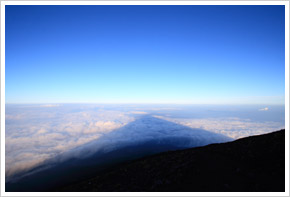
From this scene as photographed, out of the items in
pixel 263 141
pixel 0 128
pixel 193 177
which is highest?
pixel 0 128

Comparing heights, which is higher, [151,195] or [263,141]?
[263,141]

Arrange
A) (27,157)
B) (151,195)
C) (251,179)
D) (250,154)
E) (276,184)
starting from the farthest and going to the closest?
(27,157), (250,154), (251,179), (276,184), (151,195)

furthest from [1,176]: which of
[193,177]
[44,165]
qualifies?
[44,165]

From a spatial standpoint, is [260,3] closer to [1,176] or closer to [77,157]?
[1,176]

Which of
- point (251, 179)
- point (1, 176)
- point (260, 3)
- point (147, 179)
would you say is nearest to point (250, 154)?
point (251, 179)

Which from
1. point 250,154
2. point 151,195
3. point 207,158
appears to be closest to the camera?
point 151,195

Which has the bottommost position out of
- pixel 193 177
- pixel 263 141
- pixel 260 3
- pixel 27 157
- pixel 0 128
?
pixel 27 157

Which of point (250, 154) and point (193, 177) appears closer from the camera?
point (193, 177)

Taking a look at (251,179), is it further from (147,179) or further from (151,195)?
(147,179)

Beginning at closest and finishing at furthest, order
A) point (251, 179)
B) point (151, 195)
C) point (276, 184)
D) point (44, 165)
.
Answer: point (151, 195), point (276, 184), point (251, 179), point (44, 165)
